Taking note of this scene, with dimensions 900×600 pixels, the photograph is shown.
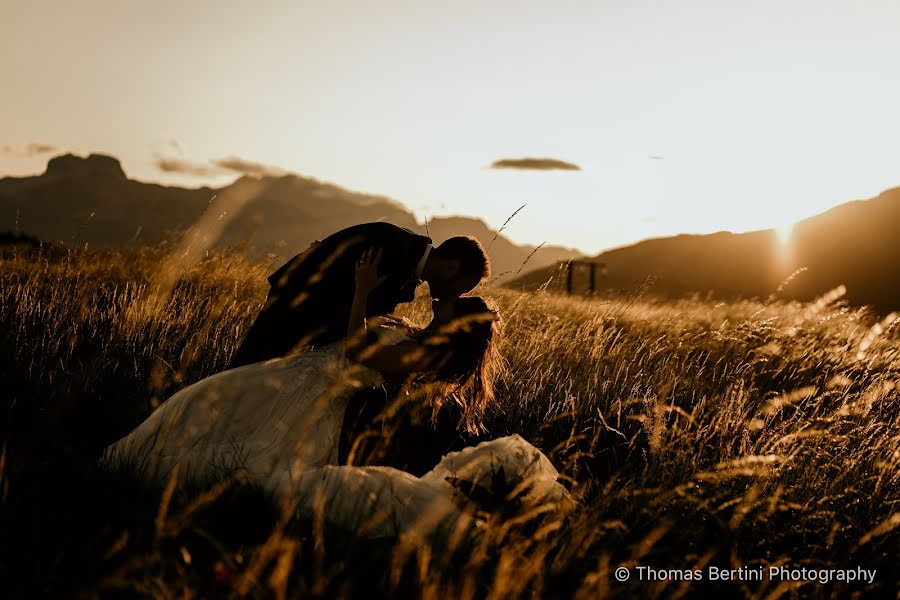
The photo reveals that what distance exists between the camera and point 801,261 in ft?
218

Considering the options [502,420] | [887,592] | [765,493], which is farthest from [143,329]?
[887,592]

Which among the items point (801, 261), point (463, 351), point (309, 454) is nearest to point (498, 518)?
point (309, 454)

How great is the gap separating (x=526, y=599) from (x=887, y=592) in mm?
1904

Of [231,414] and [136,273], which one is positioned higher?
[136,273]

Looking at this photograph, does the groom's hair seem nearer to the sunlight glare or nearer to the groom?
the groom

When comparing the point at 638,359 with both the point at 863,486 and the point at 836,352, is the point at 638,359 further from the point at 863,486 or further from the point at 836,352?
the point at 863,486

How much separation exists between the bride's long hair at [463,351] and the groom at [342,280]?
0.17m

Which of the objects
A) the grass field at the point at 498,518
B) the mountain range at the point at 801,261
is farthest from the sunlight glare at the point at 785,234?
the grass field at the point at 498,518

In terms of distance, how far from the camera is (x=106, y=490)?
2668 millimetres

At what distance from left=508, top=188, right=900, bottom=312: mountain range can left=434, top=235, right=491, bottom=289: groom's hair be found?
3830 cm

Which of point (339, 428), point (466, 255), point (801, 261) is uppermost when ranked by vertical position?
point (466, 255)

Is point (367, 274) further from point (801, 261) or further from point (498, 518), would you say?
point (801, 261)

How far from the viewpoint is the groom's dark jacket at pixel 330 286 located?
374 cm

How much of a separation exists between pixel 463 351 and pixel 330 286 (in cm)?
89
